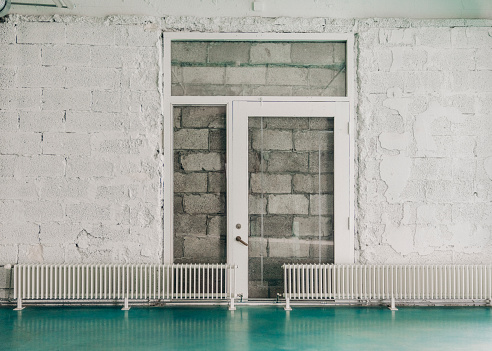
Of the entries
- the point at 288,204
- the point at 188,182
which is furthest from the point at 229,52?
the point at 288,204

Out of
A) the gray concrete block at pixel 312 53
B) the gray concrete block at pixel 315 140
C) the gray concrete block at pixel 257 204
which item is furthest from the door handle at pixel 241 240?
the gray concrete block at pixel 312 53

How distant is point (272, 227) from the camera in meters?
4.14

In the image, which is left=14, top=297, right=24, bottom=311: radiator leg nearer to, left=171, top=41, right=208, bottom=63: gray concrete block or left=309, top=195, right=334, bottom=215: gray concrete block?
left=171, top=41, right=208, bottom=63: gray concrete block

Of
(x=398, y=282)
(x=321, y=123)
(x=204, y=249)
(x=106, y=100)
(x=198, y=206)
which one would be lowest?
(x=398, y=282)

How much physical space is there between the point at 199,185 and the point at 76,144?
1.15 meters

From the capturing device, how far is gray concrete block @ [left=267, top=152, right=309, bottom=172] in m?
4.15

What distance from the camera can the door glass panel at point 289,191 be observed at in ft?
13.6

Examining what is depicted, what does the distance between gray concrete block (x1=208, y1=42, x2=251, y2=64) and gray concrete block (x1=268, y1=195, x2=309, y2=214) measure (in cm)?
129

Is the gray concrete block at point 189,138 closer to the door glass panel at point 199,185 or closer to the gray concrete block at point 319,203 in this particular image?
the door glass panel at point 199,185

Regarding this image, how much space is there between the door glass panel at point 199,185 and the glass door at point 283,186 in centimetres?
12

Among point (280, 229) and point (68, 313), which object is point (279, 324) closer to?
point (280, 229)

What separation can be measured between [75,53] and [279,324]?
2912mm

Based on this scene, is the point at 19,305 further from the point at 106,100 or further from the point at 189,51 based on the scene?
the point at 189,51

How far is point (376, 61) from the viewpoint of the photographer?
4117 millimetres
